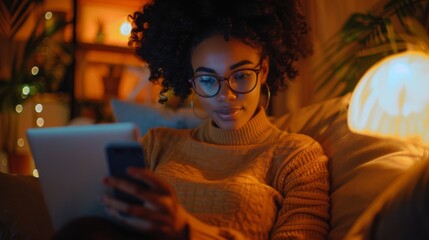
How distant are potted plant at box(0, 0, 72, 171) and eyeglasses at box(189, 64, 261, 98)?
5.81 feet

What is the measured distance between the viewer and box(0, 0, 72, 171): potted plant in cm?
278

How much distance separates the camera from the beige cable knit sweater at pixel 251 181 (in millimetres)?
1134

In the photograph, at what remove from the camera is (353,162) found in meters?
1.21

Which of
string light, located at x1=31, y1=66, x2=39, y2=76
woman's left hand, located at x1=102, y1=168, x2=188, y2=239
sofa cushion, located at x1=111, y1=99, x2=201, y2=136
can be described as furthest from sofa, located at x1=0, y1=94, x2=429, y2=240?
string light, located at x1=31, y1=66, x2=39, y2=76

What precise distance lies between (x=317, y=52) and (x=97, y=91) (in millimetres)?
1646

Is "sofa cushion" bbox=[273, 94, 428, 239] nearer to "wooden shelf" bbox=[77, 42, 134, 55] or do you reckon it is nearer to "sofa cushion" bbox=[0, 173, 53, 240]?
"sofa cushion" bbox=[0, 173, 53, 240]

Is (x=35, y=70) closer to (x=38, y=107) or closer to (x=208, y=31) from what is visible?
(x=38, y=107)

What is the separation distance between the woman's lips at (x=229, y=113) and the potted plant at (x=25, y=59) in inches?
70.4

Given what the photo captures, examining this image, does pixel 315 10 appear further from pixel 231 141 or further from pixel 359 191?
pixel 359 191

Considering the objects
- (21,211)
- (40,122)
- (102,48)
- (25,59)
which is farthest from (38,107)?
(21,211)

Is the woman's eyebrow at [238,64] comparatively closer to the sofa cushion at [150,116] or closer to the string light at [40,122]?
the sofa cushion at [150,116]

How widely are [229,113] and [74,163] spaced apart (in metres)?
0.50

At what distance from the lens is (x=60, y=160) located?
0.92 metres

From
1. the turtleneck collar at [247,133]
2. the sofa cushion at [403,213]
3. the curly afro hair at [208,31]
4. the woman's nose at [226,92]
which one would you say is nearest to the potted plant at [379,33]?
the curly afro hair at [208,31]
